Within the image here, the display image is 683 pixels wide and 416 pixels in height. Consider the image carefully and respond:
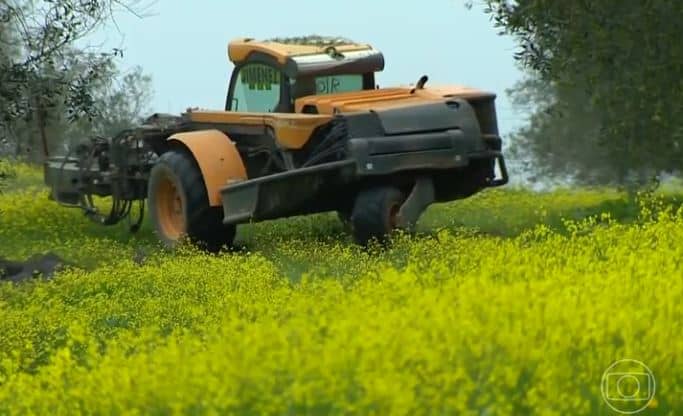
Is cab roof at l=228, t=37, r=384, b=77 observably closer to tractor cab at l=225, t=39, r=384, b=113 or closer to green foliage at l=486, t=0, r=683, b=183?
tractor cab at l=225, t=39, r=384, b=113

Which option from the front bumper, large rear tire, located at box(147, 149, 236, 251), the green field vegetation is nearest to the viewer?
the green field vegetation

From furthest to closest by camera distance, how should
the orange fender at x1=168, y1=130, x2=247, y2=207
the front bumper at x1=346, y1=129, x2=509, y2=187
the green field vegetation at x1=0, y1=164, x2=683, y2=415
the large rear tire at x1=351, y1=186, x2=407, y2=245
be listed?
the orange fender at x1=168, y1=130, x2=247, y2=207, the large rear tire at x1=351, y1=186, x2=407, y2=245, the front bumper at x1=346, y1=129, x2=509, y2=187, the green field vegetation at x1=0, y1=164, x2=683, y2=415

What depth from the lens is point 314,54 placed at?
17266mm

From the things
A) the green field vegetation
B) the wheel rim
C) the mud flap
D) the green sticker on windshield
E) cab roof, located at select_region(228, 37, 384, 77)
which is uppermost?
cab roof, located at select_region(228, 37, 384, 77)

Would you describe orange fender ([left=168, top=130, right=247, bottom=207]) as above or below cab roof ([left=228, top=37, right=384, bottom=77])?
below

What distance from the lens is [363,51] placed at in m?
17.6

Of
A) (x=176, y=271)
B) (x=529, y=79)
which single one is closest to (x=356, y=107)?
(x=176, y=271)

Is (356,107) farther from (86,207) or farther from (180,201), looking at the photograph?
(86,207)

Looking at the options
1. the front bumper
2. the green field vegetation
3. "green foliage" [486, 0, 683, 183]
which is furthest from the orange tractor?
the green field vegetation

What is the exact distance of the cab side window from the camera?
56.4 ft

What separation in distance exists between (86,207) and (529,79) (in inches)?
1011

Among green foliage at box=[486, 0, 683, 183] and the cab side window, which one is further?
green foliage at box=[486, 0, 683, 183]

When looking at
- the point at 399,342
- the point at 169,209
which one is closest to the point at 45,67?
the point at 169,209

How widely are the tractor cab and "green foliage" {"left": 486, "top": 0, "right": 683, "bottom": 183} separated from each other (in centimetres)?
222
